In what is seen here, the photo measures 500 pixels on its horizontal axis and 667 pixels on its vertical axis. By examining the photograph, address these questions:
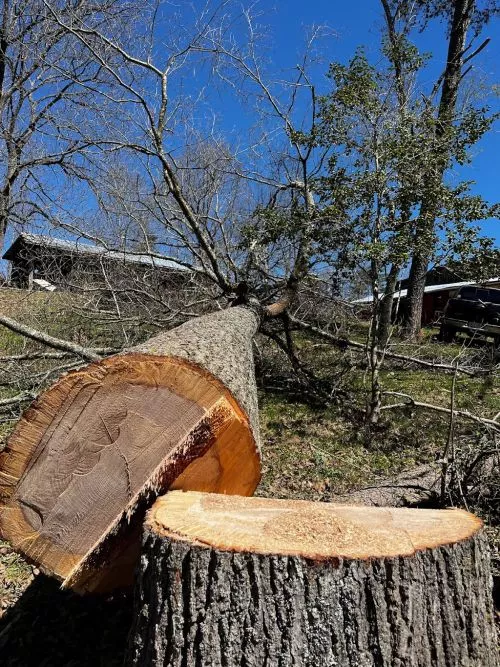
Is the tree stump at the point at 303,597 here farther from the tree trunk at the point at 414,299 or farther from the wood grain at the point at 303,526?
the tree trunk at the point at 414,299

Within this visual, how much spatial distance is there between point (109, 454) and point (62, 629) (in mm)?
1074

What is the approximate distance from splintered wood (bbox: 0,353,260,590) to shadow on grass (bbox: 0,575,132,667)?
459 millimetres

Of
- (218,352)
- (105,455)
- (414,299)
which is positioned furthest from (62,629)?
(414,299)

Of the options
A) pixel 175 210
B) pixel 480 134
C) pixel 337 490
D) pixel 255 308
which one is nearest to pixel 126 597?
pixel 337 490

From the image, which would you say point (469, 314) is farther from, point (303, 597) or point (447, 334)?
point (303, 597)

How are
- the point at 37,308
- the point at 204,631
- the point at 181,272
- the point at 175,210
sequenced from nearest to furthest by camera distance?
the point at 204,631, the point at 175,210, the point at 181,272, the point at 37,308

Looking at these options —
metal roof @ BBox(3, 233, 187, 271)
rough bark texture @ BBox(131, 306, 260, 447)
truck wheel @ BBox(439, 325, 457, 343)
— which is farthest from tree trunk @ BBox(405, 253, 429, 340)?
rough bark texture @ BBox(131, 306, 260, 447)

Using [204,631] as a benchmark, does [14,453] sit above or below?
above

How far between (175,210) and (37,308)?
4190mm

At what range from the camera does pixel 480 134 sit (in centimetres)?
580

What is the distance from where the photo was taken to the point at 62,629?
7.13ft

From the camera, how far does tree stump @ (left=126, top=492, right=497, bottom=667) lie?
125 cm

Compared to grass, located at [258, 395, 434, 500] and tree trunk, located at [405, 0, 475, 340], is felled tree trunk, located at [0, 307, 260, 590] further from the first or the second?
tree trunk, located at [405, 0, 475, 340]

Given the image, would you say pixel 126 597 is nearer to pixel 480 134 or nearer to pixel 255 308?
pixel 255 308
